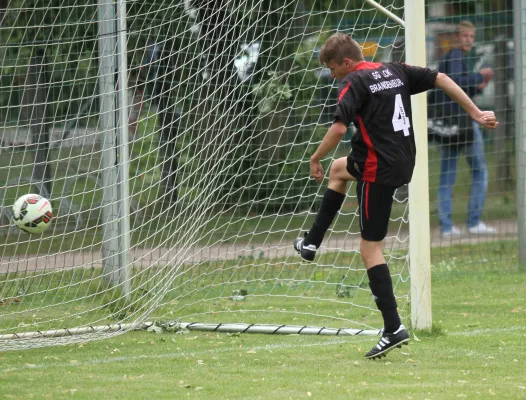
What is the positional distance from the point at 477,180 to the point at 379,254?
20.2 ft

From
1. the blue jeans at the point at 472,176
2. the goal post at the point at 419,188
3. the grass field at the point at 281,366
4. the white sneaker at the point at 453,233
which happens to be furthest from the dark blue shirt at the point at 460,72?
the goal post at the point at 419,188

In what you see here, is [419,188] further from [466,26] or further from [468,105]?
[466,26]

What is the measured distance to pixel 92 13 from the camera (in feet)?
30.2

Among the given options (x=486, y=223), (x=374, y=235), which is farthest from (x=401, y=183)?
(x=486, y=223)

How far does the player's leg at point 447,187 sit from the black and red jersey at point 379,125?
5.76 meters

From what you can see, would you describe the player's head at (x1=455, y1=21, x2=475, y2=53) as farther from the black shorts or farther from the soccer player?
the black shorts

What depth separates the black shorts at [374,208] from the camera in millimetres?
6156

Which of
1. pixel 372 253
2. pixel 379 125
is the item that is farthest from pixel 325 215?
pixel 379 125

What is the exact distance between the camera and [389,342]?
20.0 feet

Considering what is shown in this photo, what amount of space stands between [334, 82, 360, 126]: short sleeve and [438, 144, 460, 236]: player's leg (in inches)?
236

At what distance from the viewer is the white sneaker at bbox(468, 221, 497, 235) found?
1174 cm

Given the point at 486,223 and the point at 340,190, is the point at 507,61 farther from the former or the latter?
the point at 340,190

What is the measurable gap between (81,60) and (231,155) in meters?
1.58

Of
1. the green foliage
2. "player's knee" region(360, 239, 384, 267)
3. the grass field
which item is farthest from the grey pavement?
"player's knee" region(360, 239, 384, 267)
